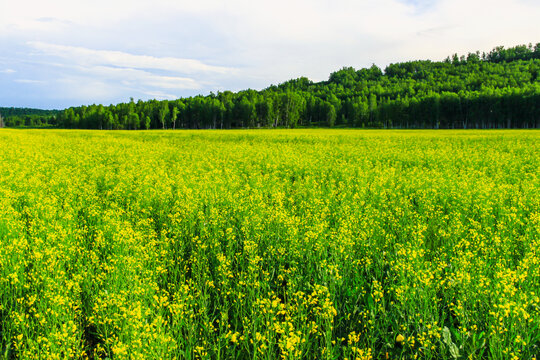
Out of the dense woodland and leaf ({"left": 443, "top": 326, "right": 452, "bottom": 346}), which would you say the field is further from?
the dense woodland

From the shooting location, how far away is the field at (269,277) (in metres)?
3.19

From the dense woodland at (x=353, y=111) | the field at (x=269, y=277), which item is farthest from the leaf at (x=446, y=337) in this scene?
the dense woodland at (x=353, y=111)

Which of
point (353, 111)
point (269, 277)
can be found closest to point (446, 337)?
point (269, 277)

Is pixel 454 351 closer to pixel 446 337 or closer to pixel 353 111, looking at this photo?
pixel 446 337

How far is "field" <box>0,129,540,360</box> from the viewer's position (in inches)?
125

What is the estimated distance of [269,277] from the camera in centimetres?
461

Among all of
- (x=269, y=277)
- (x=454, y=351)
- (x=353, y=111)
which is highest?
(x=353, y=111)

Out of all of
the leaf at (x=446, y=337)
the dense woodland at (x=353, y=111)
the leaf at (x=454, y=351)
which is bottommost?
the leaf at (x=454, y=351)

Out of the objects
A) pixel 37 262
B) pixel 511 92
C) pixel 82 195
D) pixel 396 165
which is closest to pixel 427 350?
pixel 37 262

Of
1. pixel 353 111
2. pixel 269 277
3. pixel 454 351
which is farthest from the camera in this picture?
pixel 353 111

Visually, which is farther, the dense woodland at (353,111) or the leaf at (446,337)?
the dense woodland at (353,111)

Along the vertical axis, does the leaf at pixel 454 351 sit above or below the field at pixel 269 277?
below

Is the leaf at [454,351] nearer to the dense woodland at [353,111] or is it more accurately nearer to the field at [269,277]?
the field at [269,277]

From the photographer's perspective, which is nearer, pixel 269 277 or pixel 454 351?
pixel 454 351
